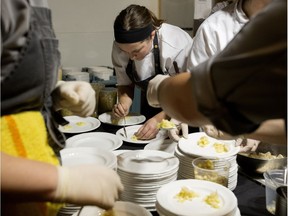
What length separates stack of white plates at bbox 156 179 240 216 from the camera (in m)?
0.98

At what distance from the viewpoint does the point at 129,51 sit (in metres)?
2.16

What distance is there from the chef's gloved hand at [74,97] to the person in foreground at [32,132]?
3.8 inches

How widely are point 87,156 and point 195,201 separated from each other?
0.48 metres

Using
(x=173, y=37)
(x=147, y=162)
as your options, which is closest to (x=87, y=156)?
(x=147, y=162)

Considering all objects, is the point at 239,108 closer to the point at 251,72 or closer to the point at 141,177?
the point at 251,72

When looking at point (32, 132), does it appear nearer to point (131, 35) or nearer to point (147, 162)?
point (147, 162)

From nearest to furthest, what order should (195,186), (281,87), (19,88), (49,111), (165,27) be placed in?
1. (281,87)
2. (19,88)
3. (49,111)
4. (195,186)
5. (165,27)

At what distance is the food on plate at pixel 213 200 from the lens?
3.38 ft

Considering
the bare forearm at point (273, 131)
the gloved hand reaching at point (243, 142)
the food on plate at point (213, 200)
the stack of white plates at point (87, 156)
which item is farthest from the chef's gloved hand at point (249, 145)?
the stack of white plates at point (87, 156)

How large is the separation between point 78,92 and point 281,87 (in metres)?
0.62

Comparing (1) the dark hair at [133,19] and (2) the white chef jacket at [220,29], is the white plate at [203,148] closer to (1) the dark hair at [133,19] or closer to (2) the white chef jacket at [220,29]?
(2) the white chef jacket at [220,29]

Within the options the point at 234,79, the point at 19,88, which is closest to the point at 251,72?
the point at 234,79

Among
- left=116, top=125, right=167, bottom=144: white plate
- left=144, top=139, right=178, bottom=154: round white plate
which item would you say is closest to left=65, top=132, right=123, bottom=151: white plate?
left=116, top=125, right=167, bottom=144: white plate

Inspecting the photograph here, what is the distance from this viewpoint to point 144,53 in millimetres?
2213
